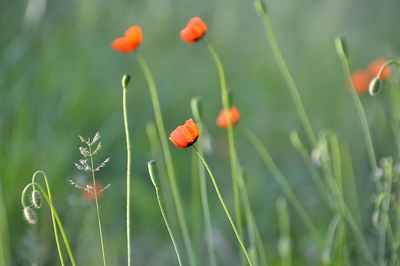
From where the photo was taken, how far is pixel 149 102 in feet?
11.4

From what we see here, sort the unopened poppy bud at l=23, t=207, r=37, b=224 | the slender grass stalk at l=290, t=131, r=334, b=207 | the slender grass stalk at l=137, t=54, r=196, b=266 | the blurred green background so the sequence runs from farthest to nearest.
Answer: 1. the blurred green background
2. the slender grass stalk at l=290, t=131, r=334, b=207
3. the slender grass stalk at l=137, t=54, r=196, b=266
4. the unopened poppy bud at l=23, t=207, r=37, b=224

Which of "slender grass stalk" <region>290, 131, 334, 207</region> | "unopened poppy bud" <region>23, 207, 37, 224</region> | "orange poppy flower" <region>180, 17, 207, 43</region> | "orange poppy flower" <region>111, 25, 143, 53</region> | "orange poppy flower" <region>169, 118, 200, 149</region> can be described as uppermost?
"orange poppy flower" <region>111, 25, 143, 53</region>

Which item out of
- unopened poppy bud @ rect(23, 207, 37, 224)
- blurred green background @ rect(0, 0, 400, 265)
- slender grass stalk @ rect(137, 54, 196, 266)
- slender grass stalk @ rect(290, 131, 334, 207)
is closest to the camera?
unopened poppy bud @ rect(23, 207, 37, 224)

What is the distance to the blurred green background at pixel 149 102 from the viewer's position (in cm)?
250

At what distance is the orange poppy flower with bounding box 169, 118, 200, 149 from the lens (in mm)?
1431

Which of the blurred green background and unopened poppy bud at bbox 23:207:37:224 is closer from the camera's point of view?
unopened poppy bud at bbox 23:207:37:224

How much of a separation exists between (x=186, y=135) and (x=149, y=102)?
2037 millimetres

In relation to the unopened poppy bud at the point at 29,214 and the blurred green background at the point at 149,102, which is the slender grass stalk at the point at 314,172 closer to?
the blurred green background at the point at 149,102

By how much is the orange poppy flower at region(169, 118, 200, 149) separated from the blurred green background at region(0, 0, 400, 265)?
70 centimetres

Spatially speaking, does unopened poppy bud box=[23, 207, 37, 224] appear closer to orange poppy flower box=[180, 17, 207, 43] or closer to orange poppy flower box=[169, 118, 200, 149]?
orange poppy flower box=[169, 118, 200, 149]

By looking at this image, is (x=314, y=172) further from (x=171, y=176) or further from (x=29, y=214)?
(x=29, y=214)

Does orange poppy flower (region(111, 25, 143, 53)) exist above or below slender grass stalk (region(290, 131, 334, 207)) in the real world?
above

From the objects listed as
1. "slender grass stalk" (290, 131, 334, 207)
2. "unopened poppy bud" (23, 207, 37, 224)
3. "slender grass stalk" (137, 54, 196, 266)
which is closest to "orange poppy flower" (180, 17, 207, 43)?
"slender grass stalk" (137, 54, 196, 266)

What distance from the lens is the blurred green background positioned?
2.50 m
